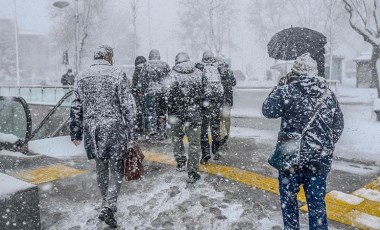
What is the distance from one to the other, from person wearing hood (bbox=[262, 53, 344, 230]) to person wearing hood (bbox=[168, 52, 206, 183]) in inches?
85.2

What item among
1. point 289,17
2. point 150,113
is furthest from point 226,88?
point 289,17

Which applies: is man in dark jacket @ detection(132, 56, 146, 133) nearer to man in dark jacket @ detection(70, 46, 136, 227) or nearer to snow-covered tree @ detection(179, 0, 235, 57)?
man in dark jacket @ detection(70, 46, 136, 227)

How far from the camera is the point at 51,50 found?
75000 millimetres

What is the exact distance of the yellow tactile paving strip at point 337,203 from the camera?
3967 millimetres

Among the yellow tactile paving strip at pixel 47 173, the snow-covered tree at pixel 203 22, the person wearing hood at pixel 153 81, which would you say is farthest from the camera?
the snow-covered tree at pixel 203 22

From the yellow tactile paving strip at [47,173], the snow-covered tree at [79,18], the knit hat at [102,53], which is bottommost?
the yellow tactile paving strip at [47,173]

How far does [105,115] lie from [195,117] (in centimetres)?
172

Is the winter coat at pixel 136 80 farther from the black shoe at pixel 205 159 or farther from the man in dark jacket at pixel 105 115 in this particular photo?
the man in dark jacket at pixel 105 115

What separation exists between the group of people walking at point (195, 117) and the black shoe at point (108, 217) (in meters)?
0.01

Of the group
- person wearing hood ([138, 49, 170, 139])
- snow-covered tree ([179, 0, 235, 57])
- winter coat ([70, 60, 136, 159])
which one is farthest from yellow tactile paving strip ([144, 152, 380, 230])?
snow-covered tree ([179, 0, 235, 57])

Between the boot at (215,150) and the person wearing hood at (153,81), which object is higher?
the person wearing hood at (153,81)

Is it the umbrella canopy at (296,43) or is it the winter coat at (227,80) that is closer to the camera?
the umbrella canopy at (296,43)

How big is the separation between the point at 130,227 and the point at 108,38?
61.2m

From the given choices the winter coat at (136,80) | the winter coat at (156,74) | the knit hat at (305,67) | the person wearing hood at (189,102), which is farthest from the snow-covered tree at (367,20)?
the knit hat at (305,67)
